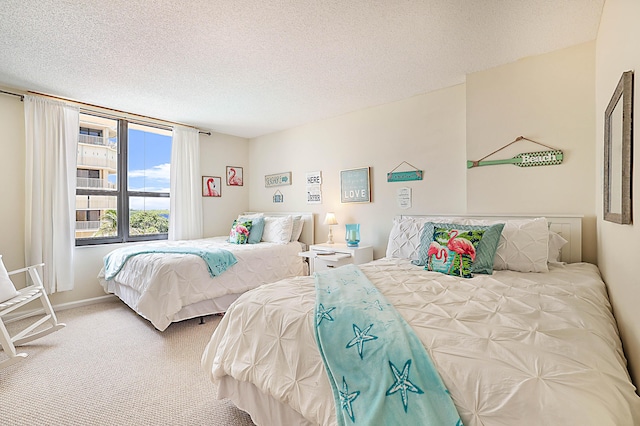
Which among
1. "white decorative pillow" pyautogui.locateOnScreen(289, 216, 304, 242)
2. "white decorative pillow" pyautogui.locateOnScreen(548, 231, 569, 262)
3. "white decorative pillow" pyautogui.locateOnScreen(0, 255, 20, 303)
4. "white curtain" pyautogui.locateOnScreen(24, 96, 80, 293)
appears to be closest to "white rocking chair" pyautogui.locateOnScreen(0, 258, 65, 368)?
"white decorative pillow" pyautogui.locateOnScreen(0, 255, 20, 303)

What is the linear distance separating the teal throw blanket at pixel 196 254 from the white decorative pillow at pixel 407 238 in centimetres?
163

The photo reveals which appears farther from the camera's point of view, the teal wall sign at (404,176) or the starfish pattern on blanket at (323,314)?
the teal wall sign at (404,176)

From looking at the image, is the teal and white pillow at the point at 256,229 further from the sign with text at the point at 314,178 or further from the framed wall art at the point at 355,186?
the framed wall art at the point at 355,186

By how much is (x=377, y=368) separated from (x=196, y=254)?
7.91 ft

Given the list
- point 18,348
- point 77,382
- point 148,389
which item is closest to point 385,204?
point 148,389

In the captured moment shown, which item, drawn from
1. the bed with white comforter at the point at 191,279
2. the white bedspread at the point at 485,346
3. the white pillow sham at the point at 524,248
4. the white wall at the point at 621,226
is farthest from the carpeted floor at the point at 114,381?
the white pillow sham at the point at 524,248

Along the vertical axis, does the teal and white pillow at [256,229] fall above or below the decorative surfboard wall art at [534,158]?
below

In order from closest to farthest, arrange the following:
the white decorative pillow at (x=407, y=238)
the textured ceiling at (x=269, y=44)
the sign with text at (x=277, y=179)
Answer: the textured ceiling at (x=269, y=44) → the white decorative pillow at (x=407, y=238) → the sign with text at (x=277, y=179)

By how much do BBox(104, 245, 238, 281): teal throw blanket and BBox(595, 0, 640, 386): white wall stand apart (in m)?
2.86

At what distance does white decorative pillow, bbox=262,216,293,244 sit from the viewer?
3939 millimetres

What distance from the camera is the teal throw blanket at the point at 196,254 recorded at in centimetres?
295

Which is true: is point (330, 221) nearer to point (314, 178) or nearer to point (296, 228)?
point (296, 228)

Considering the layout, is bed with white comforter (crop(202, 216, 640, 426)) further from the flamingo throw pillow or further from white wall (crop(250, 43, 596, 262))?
white wall (crop(250, 43, 596, 262))

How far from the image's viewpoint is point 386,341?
1057mm
